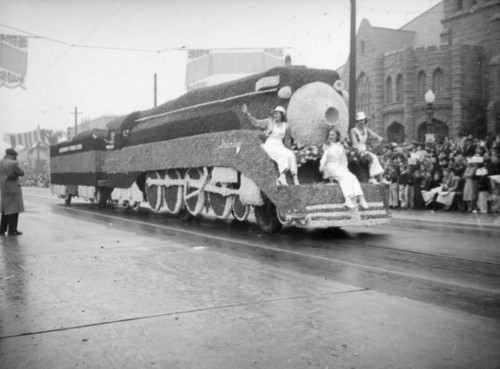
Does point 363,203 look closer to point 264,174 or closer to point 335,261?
point 264,174

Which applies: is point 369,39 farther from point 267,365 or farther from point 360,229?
point 267,365

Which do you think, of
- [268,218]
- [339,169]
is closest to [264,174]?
[268,218]

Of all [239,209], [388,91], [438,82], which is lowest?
[239,209]

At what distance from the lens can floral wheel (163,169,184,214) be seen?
46.1ft

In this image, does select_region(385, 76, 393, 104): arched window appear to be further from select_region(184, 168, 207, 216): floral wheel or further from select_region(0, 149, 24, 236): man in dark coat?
select_region(0, 149, 24, 236): man in dark coat

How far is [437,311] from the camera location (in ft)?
15.1

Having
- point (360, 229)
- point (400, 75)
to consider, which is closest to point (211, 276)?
point (360, 229)

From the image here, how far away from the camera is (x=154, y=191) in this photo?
1588 centimetres

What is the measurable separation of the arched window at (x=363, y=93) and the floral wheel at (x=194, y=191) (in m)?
35.8

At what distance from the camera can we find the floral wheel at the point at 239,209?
11.5m

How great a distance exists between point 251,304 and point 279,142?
227 inches

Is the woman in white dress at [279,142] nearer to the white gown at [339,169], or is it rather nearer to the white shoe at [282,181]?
the white shoe at [282,181]

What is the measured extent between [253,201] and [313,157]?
1478 millimetres

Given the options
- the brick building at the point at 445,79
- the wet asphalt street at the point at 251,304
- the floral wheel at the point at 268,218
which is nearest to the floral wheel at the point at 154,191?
the floral wheel at the point at 268,218
